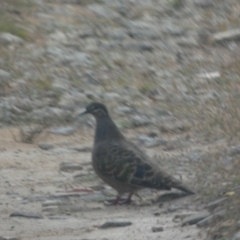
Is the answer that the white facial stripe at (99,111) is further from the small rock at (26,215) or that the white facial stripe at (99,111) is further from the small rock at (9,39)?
the small rock at (9,39)

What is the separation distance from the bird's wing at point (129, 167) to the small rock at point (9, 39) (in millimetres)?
4978

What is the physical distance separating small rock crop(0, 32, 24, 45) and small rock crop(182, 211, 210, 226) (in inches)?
263

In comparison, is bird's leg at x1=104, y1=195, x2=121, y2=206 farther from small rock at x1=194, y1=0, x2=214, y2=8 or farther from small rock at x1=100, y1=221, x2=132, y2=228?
small rock at x1=194, y1=0, x2=214, y2=8

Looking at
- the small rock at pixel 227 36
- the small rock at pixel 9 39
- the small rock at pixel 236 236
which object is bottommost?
the small rock at pixel 9 39

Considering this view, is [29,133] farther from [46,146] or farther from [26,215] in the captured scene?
[26,215]

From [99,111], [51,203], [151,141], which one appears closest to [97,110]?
[99,111]

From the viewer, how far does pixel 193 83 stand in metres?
13.0

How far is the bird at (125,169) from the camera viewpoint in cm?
848

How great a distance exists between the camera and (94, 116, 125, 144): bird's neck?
29.9 feet

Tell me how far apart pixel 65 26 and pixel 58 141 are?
4.22 metres

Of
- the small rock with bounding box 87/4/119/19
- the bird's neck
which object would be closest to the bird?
the bird's neck

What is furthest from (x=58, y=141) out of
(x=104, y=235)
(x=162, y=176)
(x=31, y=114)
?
(x=104, y=235)

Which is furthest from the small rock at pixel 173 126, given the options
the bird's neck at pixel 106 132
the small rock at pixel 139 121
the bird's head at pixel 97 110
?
the bird's neck at pixel 106 132

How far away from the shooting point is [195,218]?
7277mm
